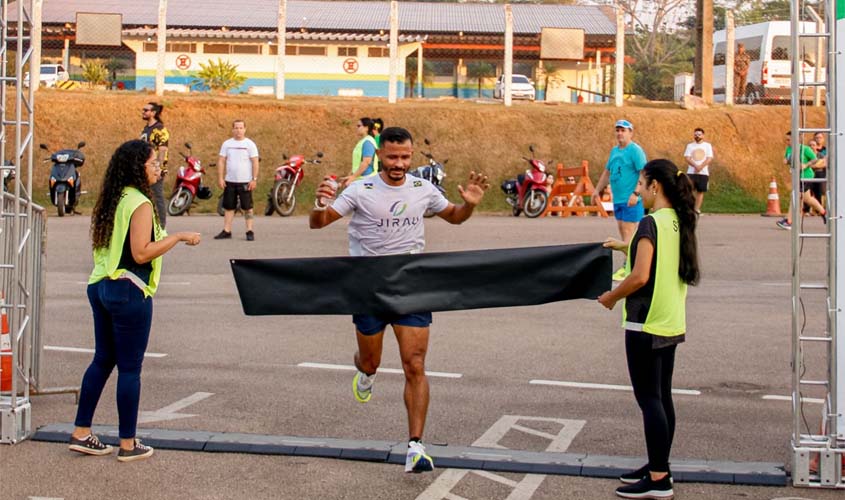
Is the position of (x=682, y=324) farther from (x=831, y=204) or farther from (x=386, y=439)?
(x=386, y=439)

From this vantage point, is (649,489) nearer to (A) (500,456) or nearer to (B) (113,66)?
(A) (500,456)

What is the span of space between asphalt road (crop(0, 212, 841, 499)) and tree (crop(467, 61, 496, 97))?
21828 mm

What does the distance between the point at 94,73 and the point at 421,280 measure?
28.4 meters

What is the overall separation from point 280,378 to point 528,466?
10.4ft

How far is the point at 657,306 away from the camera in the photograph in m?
6.74

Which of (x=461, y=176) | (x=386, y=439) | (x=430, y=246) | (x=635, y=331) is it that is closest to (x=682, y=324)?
(x=635, y=331)

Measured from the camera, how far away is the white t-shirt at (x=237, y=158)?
1981 cm

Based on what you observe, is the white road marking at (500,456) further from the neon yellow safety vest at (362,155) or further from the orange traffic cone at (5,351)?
the neon yellow safety vest at (362,155)

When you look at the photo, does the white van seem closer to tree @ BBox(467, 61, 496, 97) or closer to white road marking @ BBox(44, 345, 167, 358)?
tree @ BBox(467, 61, 496, 97)

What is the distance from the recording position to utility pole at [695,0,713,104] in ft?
113

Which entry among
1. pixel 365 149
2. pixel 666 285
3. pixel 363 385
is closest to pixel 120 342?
pixel 363 385

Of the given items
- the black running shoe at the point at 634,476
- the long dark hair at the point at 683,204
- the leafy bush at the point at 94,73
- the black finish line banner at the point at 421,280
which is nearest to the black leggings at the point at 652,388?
the black running shoe at the point at 634,476

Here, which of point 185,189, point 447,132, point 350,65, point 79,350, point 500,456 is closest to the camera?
point 500,456

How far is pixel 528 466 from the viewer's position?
7250mm
